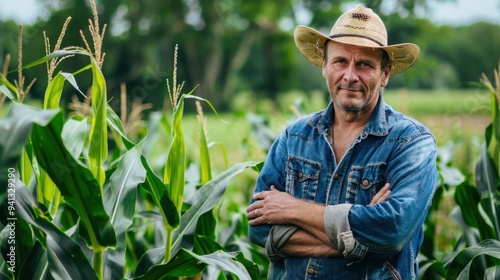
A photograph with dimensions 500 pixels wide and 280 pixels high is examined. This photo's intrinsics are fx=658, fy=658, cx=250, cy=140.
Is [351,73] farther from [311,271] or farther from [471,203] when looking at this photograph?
[471,203]

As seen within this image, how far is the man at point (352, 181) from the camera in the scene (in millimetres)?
2086

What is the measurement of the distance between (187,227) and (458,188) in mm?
1304

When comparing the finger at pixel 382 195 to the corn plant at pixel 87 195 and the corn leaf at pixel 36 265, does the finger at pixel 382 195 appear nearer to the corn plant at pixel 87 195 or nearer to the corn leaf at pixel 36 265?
the corn plant at pixel 87 195

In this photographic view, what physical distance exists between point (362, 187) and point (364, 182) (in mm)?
18

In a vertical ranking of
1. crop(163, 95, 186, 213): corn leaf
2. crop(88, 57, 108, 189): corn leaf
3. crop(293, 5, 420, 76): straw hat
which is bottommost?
crop(163, 95, 186, 213): corn leaf

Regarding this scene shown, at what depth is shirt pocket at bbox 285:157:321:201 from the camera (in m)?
2.29

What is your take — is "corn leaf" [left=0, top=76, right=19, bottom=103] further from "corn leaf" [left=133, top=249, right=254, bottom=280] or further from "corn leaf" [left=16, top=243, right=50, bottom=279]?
"corn leaf" [left=133, top=249, right=254, bottom=280]

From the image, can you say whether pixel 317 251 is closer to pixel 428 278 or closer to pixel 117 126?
pixel 117 126

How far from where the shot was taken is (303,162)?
7.61 feet

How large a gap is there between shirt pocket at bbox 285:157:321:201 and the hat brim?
A: 0.44 meters

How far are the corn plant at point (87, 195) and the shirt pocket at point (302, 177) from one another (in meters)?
0.31

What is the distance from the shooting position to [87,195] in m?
2.01

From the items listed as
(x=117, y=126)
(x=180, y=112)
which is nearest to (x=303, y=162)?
(x=180, y=112)

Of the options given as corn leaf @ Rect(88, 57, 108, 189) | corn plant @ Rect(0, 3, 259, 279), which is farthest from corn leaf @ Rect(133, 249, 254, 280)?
corn leaf @ Rect(88, 57, 108, 189)
